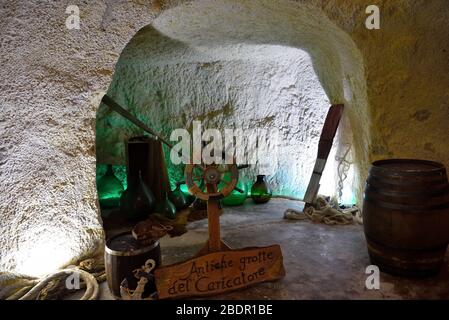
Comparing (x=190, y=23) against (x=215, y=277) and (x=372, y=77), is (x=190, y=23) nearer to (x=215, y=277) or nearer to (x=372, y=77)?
Result: (x=372, y=77)

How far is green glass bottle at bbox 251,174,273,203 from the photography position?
3801 mm

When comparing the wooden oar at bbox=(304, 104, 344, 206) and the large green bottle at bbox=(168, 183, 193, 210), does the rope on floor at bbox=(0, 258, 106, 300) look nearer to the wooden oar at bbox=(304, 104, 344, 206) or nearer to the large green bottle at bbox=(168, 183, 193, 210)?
the large green bottle at bbox=(168, 183, 193, 210)

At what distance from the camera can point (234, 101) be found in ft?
13.5

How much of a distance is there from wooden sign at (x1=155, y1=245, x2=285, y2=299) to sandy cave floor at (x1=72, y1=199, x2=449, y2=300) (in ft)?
0.19

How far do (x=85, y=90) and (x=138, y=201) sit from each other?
1348mm

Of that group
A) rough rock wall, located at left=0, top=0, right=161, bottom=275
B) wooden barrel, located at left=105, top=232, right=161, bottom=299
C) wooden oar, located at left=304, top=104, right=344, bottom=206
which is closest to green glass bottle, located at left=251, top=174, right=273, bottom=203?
wooden oar, located at left=304, top=104, right=344, bottom=206

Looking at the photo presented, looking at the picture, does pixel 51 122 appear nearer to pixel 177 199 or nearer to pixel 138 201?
pixel 138 201

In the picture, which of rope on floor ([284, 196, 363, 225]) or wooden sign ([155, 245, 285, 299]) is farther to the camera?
rope on floor ([284, 196, 363, 225])

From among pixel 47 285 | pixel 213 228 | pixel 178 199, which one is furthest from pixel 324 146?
pixel 47 285

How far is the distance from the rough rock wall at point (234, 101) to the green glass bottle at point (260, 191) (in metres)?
0.33

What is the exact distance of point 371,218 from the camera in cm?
197
